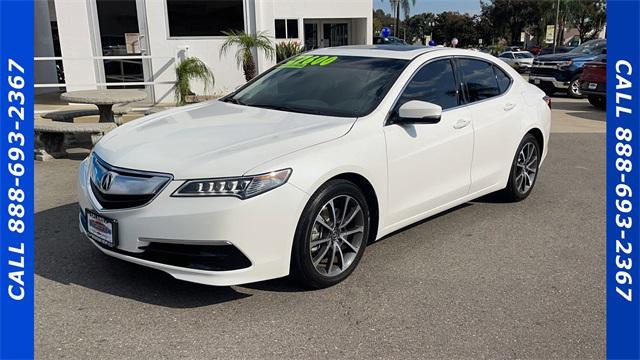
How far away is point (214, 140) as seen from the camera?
3.62 m

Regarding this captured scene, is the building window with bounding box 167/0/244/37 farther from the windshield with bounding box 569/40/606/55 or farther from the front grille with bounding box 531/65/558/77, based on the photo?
the windshield with bounding box 569/40/606/55

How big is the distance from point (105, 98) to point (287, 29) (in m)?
11.6

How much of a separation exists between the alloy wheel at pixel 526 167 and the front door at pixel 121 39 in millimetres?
9848

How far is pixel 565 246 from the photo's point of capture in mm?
4676

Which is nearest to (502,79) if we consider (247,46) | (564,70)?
(247,46)

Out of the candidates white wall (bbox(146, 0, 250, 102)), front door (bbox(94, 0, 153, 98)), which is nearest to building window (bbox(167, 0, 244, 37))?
white wall (bbox(146, 0, 250, 102))

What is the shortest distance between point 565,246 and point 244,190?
2982 millimetres

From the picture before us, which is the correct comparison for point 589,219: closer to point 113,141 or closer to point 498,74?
point 498,74

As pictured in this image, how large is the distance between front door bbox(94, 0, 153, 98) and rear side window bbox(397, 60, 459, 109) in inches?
386

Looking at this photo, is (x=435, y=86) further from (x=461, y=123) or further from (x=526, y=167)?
(x=526, y=167)

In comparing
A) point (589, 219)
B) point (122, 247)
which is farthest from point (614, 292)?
point (122, 247)

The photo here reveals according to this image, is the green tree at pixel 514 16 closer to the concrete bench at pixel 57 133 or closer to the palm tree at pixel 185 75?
the palm tree at pixel 185 75

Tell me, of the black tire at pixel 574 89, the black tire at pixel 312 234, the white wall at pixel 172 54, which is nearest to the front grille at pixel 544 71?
the black tire at pixel 574 89

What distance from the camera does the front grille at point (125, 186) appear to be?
3277 mm
